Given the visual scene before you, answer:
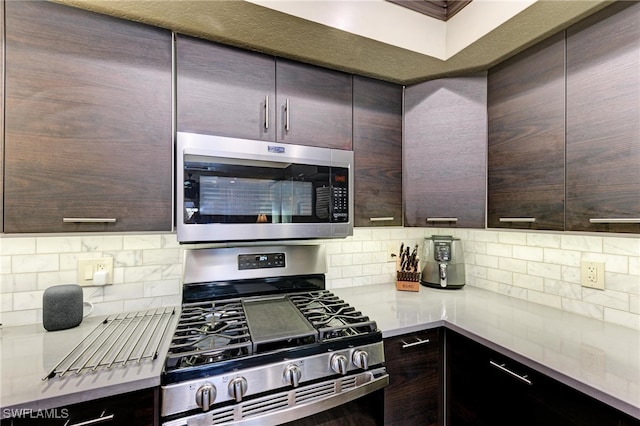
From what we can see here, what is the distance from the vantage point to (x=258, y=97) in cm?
130

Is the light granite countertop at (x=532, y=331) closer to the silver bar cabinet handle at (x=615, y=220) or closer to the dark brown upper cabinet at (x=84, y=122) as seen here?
the silver bar cabinet handle at (x=615, y=220)

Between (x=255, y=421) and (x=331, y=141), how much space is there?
120 cm

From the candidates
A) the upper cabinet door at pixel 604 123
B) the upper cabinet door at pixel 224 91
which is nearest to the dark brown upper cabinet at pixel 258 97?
the upper cabinet door at pixel 224 91

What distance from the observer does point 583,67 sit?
1.07m

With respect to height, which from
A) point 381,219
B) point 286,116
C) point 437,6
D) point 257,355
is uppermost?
point 437,6

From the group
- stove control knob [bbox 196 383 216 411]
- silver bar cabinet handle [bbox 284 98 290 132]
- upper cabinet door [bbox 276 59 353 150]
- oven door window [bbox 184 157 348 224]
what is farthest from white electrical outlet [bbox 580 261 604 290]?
stove control knob [bbox 196 383 216 411]

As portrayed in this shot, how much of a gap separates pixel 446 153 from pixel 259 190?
1.04m

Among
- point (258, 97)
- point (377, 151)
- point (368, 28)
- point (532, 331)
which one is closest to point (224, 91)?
point (258, 97)

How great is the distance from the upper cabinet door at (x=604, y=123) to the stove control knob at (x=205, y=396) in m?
1.42

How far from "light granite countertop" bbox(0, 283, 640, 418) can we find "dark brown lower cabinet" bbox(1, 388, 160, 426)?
0.03 metres

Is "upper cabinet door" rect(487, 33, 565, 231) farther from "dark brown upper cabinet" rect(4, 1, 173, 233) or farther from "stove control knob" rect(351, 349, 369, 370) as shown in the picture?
"dark brown upper cabinet" rect(4, 1, 173, 233)

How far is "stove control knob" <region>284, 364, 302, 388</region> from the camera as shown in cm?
92

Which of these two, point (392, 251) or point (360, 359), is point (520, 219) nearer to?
point (392, 251)

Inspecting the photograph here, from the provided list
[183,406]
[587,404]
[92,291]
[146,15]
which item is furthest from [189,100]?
[587,404]
